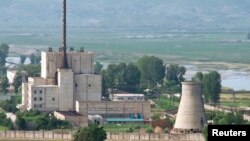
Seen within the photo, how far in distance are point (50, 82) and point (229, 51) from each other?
6847 centimetres

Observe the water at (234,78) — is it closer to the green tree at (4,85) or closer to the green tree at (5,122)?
the green tree at (4,85)

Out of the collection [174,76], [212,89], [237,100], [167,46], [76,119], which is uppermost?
[167,46]

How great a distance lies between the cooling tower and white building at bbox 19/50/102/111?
28.7ft

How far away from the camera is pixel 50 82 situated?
53.4 metres

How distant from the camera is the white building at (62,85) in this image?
52312 millimetres

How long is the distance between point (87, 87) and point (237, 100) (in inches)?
339

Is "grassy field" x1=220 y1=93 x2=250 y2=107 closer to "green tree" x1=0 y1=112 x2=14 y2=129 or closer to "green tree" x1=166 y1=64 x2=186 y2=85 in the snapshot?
"green tree" x1=166 y1=64 x2=186 y2=85

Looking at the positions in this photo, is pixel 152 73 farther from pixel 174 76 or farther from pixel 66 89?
pixel 66 89

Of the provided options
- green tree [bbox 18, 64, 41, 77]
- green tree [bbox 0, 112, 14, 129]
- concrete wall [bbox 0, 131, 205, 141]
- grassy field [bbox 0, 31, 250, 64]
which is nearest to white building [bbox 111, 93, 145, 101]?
green tree [bbox 18, 64, 41, 77]

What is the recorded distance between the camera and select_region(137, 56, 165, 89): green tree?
2584 inches

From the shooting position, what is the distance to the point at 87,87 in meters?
53.0

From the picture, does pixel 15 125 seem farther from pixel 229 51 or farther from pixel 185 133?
pixel 229 51

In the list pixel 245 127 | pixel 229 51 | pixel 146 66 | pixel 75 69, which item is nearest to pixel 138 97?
pixel 75 69

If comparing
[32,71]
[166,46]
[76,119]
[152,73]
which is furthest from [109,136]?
[166,46]
